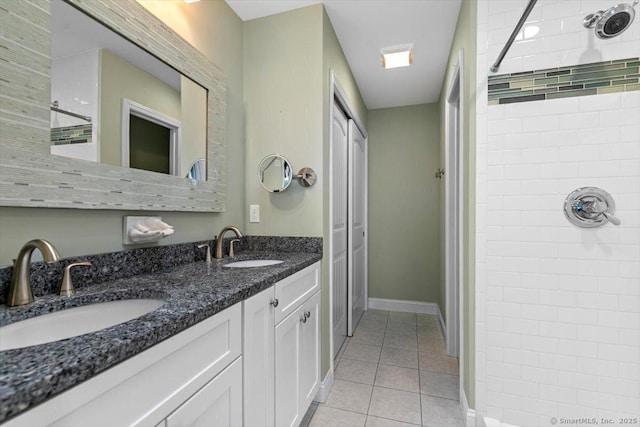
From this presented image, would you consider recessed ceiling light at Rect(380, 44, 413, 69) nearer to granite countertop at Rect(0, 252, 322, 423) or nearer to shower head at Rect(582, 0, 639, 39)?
shower head at Rect(582, 0, 639, 39)

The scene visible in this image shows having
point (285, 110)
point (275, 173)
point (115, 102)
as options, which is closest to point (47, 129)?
point (115, 102)

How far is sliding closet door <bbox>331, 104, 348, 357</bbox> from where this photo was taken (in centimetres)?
228

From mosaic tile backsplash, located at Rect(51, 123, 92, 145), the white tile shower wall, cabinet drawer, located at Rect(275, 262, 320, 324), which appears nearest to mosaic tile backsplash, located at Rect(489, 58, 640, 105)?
the white tile shower wall

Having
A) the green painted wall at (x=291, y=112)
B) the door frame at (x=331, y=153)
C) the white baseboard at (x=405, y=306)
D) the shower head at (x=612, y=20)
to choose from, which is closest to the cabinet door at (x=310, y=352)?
the green painted wall at (x=291, y=112)

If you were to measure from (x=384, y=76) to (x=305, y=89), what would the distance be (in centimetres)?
131

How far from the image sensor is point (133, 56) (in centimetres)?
120

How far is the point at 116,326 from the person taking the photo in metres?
0.61

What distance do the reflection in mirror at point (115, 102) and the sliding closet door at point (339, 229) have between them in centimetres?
111

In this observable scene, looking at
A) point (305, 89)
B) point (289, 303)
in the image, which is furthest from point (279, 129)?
point (289, 303)

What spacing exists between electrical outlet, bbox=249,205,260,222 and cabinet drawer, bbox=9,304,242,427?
3.46 feet

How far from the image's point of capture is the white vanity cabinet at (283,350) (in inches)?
40.0

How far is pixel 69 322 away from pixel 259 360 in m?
0.59

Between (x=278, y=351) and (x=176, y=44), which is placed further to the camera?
(x=176, y=44)

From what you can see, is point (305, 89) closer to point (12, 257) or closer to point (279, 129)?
point (279, 129)
